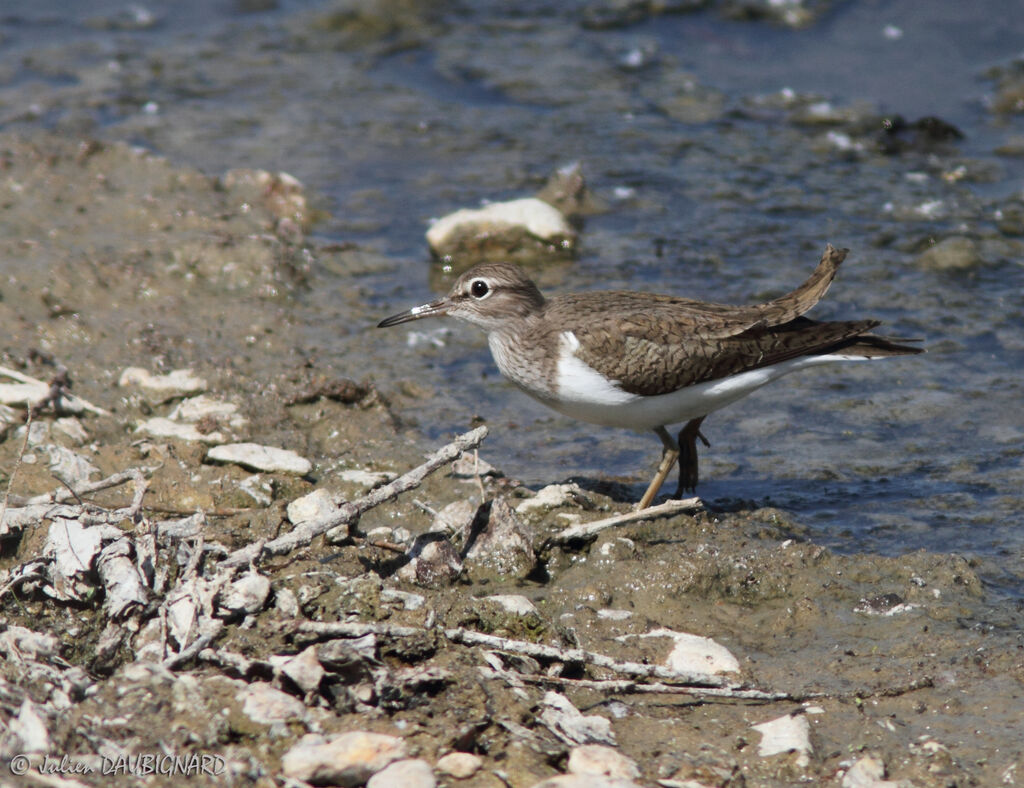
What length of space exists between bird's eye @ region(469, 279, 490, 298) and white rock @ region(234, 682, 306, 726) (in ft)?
10.5

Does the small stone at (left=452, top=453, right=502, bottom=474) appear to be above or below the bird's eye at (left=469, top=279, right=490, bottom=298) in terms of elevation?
below

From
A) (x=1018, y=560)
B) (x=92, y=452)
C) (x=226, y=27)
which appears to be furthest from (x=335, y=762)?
(x=226, y=27)

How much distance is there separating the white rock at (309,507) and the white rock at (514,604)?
1002 mm

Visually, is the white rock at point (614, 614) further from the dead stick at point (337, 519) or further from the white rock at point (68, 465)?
the white rock at point (68, 465)

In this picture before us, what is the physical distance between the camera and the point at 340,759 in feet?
11.2

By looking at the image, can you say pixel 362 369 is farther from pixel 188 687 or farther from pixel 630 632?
pixel 188 687

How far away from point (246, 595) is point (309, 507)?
42.8 inches

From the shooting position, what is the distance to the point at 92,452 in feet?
19.4

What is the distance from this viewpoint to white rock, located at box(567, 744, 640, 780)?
11.7ft

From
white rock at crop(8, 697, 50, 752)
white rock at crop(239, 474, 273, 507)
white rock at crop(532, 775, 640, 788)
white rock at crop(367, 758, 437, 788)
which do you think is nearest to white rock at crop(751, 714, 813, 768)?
white rock at crop(532, 775, 640, 788)

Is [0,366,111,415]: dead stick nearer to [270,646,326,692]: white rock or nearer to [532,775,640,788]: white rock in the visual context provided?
[270,646,326,692]: white rock

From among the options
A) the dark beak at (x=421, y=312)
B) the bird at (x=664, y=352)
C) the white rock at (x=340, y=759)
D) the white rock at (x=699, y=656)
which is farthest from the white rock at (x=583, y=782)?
the dark beak at (x=421, y=312)

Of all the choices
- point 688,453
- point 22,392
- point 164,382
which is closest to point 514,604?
point 688,453

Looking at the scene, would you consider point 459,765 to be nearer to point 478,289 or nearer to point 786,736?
point 786,736
